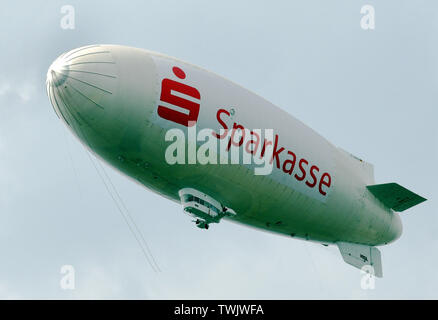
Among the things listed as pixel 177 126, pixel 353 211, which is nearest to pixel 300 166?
pixel 353 211

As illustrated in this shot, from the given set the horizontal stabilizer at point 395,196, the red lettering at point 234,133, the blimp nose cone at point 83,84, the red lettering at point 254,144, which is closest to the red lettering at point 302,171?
the red lettering at point 254,144

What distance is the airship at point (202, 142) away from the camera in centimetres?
2692

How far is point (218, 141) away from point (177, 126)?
1911 mm

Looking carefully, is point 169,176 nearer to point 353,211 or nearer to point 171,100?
point 171,100

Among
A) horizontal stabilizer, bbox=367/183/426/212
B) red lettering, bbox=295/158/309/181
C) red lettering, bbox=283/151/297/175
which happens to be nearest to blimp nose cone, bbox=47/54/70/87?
red lettering, bbox=283/151/297/175

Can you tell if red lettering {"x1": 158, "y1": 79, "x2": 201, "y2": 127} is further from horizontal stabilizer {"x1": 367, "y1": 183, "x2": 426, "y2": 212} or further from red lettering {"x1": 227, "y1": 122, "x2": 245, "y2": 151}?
horizontal stabilizer {"x1": 367, "y1": 183, "x2": 426, "y2": 212}

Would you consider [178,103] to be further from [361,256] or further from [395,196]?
[361,256]

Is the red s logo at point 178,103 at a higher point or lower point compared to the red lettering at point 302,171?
higher

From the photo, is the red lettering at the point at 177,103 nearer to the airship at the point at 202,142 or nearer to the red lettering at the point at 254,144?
the airship at the point at 202,142

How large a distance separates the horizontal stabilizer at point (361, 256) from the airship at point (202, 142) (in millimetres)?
1825

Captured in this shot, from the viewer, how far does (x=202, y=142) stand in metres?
27.8

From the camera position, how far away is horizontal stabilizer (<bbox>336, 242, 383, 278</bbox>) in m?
35.4

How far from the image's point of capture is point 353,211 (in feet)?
111

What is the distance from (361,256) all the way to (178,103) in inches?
574
